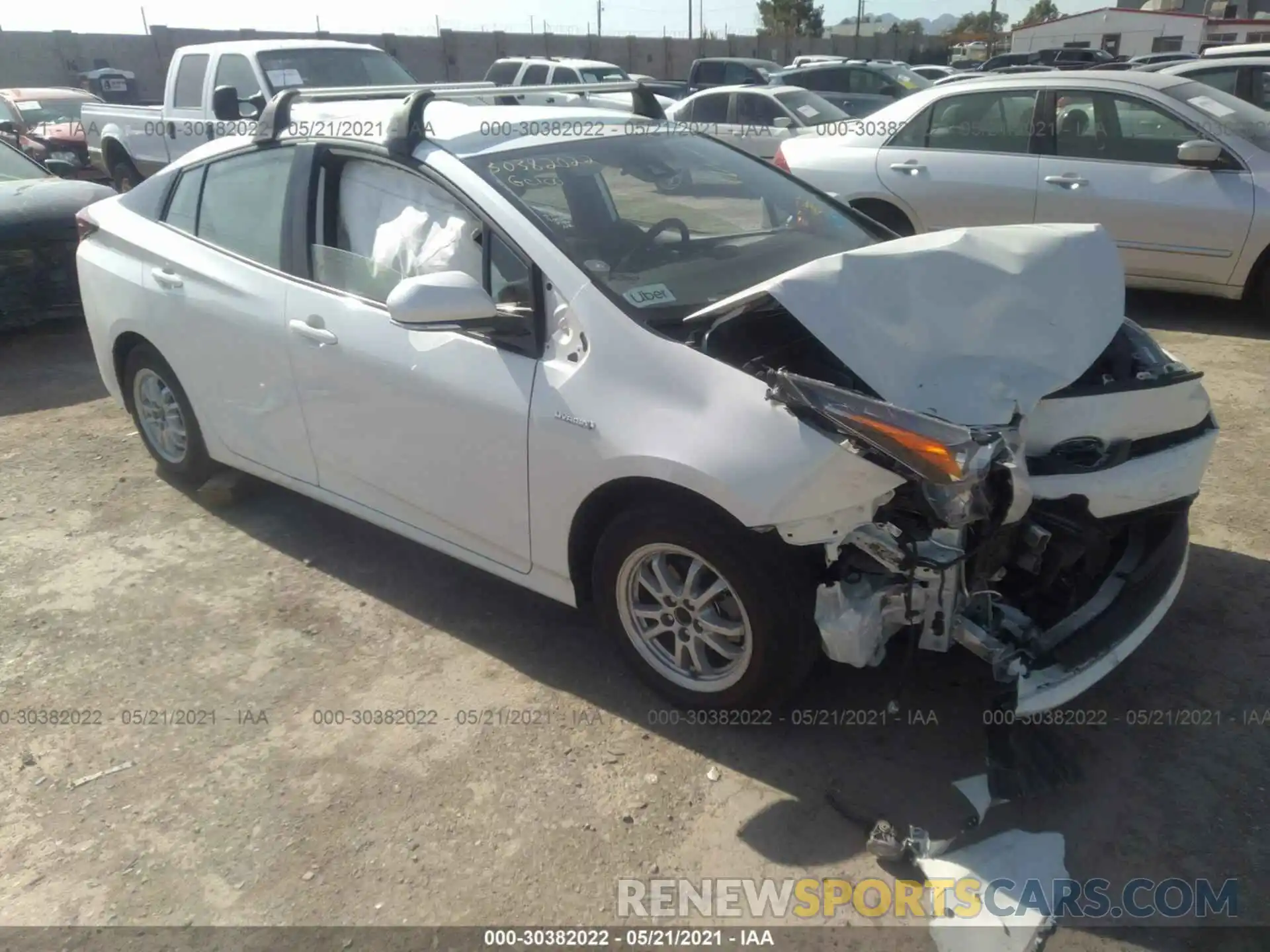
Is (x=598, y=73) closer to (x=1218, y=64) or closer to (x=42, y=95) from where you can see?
(x=42, y=95)

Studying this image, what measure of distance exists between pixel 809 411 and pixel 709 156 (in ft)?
5.92

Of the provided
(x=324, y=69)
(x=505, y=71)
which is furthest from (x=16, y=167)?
(x=505, y=71)

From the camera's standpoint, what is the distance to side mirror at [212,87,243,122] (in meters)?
8.36

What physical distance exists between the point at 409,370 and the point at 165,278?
1613 mm

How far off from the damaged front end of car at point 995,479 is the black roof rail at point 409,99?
1386mm

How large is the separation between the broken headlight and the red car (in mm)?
12524

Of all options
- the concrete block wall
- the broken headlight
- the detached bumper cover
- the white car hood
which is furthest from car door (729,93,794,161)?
the concrete block wall

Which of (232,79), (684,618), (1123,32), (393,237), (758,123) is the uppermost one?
(1123,32)

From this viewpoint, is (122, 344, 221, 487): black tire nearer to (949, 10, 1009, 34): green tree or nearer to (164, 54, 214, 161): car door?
(164, 54, 214, 161): car door

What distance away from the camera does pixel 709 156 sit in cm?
398

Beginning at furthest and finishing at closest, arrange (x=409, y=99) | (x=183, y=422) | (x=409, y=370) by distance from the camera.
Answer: (x=183, y=422), (x=409, y=99), (x=409, y=370)

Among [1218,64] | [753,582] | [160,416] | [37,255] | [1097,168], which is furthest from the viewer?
[1218,64]

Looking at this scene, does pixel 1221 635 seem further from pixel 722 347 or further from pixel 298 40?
pixel 298 40

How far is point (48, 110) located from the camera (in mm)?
15258
